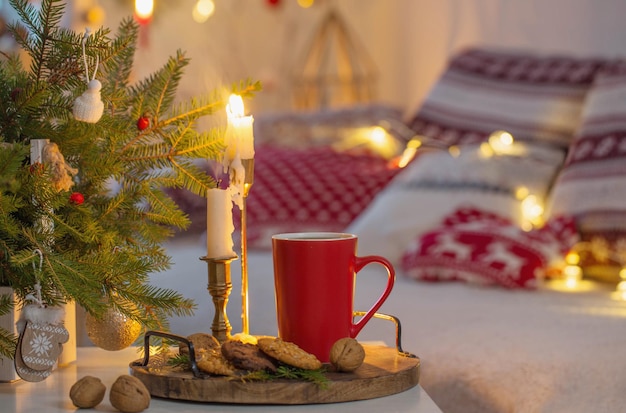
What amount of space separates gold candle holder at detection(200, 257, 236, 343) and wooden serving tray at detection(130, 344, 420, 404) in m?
0.09

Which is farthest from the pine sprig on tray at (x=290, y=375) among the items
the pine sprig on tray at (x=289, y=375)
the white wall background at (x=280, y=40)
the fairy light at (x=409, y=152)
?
the white wall background at (x=280, y=40)

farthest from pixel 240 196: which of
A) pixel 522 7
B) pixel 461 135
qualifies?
pixel 522 7

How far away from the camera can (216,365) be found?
32.5 inches

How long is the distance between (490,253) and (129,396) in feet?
3.21

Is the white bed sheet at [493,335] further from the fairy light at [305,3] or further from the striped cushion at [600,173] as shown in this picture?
the fairy light at [305,3]

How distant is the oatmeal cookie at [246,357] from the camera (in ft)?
2.70

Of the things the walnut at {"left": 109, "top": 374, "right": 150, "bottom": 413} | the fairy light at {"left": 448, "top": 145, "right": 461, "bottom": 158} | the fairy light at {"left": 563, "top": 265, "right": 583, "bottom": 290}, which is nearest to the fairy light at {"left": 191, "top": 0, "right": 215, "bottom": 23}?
the fairy light at {"left": 448, "top": 145, "right": 461, "bottom": 158}

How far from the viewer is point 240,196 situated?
947mm

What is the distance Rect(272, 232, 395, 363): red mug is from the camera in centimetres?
87

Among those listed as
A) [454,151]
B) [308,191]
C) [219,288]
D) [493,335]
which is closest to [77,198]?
[219,288]

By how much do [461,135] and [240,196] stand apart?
51.9 inches

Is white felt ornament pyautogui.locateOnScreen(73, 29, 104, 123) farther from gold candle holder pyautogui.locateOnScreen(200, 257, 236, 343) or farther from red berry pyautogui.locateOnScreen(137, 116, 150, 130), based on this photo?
gold candle holder pyautogui.locateOnScreen(200, 257, 236, 343)

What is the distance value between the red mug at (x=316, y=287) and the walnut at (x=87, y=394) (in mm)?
195

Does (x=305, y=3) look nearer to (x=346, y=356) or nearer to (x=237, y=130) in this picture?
(x=237, y=130)
